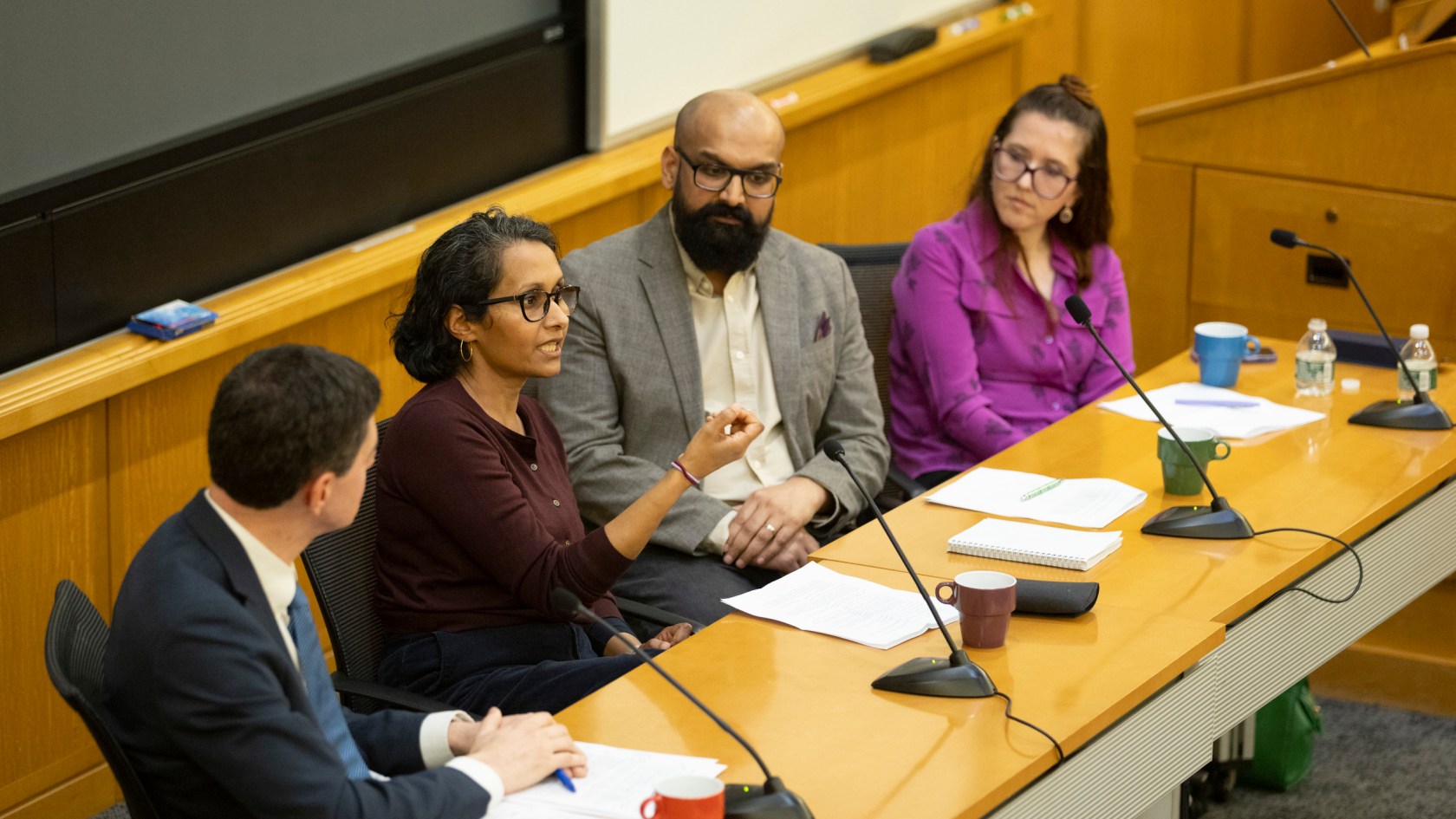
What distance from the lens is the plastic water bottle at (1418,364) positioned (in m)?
3.38

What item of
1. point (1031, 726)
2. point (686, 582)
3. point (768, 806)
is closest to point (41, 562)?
point (686, 582)

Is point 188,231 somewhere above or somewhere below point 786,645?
above

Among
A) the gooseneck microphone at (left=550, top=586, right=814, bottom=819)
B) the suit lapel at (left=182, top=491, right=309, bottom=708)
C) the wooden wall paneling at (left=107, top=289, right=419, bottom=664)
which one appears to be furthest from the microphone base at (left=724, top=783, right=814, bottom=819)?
the wooden wall paneling at (left=107, top=289, right=419, bottom=664)

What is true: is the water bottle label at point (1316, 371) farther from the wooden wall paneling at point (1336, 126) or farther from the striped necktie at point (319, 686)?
the striped necktie at point (319, 686)

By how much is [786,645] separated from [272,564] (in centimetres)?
79

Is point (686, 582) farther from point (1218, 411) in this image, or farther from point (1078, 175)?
point (1078, 175)

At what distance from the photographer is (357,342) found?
372 cm

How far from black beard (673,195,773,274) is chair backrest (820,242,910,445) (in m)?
0.48

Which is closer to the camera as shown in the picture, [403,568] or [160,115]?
[403,568]

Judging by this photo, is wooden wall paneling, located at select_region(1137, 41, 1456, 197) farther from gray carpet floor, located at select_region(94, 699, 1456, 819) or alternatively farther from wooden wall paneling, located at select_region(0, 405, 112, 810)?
wooden wall paneling, located at select_region(0, 405, 112, 810)

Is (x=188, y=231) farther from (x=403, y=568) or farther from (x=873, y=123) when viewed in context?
(x=873, y=123)

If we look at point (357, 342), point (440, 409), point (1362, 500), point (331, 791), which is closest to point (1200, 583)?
point (1362, 500)

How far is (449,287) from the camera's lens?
8.68ft

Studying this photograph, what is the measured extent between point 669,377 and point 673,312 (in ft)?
0.42
